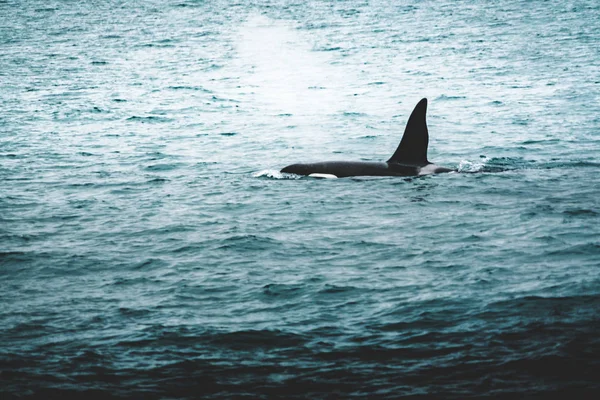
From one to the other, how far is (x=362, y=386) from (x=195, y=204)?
974 centimetres

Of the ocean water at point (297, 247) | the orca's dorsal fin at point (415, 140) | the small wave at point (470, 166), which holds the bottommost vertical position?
the small wave at point (470, 166)

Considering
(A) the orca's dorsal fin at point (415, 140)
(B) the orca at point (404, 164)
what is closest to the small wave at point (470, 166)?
(B) the orca at point (404, 164)

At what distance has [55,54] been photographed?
200 ft

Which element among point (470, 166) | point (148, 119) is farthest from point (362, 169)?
point (148, 119)

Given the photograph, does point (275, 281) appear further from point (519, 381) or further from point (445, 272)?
point (519, 381)

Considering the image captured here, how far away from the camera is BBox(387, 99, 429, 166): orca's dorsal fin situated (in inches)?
695

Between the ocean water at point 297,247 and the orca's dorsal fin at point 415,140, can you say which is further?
the orca's dorsal fin at point 415,140

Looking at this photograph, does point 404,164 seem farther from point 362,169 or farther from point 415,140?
point 362,169

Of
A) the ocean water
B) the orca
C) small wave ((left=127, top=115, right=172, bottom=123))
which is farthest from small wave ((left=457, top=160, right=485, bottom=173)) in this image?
small wave ((left=127, top=115, right=172, bottom=123))

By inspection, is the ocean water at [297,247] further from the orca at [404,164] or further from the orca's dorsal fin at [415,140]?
the orca's dorsal fin at [415,140]

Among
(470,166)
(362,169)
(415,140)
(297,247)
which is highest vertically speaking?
(415,140)

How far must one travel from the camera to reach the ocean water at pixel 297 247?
8.60 m

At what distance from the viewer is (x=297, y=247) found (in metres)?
13.5

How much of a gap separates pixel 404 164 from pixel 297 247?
18.7 feet
